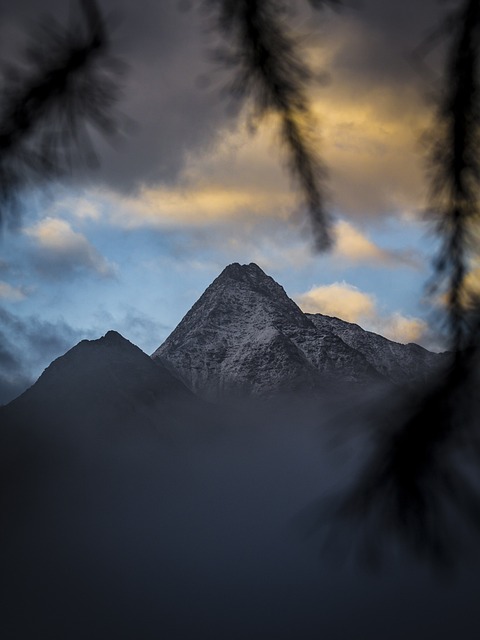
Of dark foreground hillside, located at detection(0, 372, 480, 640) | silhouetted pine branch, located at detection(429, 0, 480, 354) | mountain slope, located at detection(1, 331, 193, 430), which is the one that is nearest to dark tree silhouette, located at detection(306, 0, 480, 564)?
silhouetted pine branch, located at detection(429, 0, 480, 354)

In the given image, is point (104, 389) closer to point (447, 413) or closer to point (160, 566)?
point (160, 566)

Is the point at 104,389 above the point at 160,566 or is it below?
above

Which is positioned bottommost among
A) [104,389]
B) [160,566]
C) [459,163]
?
→ [459,163]

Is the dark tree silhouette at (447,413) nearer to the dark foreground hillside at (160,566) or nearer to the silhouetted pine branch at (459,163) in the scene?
the silhouetted pine branch at (459,163)

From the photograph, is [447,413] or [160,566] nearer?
[447,413]

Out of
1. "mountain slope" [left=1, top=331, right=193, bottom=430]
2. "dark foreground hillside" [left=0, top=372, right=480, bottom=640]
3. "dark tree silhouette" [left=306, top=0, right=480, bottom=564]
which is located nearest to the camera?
"dark tree silhouette" [left=306, top=0, right=480, bottom=564]

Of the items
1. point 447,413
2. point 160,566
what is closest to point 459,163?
point 447,413

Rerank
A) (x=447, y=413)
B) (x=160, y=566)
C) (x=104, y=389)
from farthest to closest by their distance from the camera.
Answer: (x=160, y=566) → (x=104, y=389) → (x=447, y=413)

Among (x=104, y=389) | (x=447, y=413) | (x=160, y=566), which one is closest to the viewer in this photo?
(x=447, y=413)

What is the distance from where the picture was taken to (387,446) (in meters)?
0.83

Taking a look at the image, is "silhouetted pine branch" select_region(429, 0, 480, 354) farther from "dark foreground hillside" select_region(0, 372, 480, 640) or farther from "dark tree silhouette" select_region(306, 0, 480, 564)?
"dark foreground hillside" select_region(0, 372, 480, 640)

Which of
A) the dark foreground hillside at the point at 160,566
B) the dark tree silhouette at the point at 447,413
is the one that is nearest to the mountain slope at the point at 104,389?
the dark foreground hillside at the point at 160,566

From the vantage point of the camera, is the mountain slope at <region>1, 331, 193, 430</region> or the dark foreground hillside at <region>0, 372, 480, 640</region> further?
the mountain slope at <region>1, 331, 193, 430</region>

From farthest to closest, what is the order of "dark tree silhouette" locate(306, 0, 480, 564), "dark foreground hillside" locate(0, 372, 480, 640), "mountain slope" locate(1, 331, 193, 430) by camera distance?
"mountain slope" locate(1, 331, 193, 430)
"dark foreground hillside" locate(0, 372, 480, 640)
"dark tree silhouette" locate(306, 0, 480, 564)
